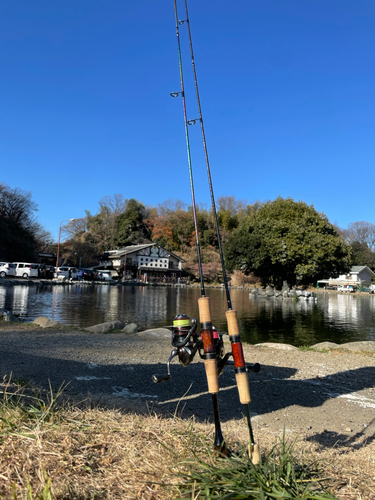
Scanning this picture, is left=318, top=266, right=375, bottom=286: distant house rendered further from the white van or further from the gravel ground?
the gravel ground

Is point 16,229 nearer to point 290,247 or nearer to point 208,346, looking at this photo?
point 290,247

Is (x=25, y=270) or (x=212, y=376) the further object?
(x=25, y=270)

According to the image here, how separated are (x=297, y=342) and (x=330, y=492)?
10536mm

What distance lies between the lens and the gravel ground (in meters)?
4.16

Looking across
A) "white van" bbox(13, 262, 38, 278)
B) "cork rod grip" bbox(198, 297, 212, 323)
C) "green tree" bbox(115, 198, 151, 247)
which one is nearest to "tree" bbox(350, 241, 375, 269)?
"green tree" bbox(115, 198, 151, 247)

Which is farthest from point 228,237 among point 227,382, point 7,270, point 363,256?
point 227,382

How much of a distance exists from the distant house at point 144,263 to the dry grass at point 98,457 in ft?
197

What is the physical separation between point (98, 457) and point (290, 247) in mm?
35190

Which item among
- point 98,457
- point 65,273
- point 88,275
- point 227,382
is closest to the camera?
point 98,457

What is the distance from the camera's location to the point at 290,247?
3566cm

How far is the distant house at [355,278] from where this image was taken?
69.4m

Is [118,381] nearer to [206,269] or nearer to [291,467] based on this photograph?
[291,467]

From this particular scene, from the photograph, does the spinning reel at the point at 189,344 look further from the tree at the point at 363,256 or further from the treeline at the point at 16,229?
the tree at the point at 363,256

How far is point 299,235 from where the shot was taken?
35.6 m
